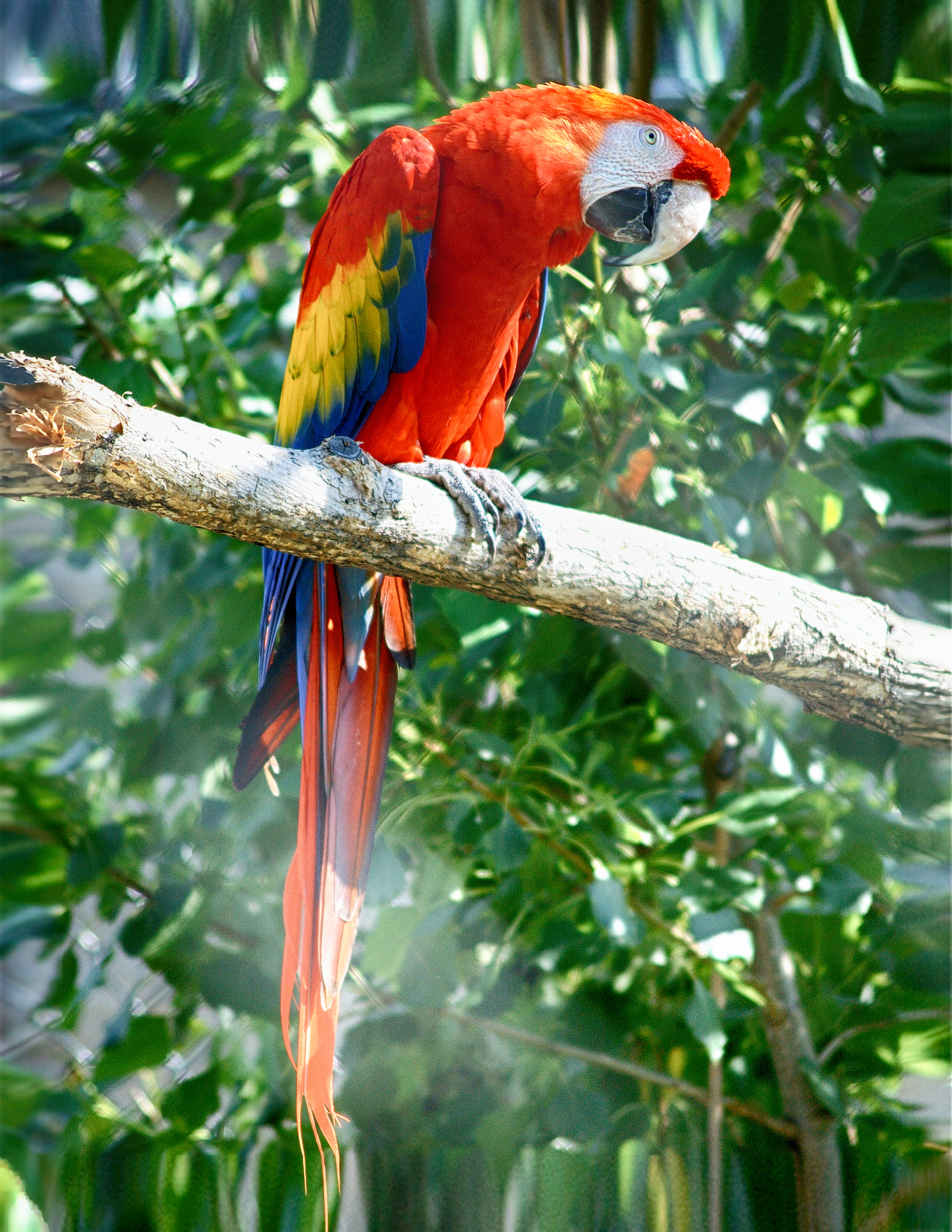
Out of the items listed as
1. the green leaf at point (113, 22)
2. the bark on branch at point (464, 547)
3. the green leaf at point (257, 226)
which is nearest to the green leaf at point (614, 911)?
the bark on branch at point (464, 547)

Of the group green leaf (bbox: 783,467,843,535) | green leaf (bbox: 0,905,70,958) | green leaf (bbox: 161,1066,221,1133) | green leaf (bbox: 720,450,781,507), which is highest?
green leaf (bbox: 720,450,781,507)

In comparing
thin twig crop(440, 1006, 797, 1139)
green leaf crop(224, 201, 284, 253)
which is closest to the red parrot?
green leaf crop(224, 201, 284, 253)

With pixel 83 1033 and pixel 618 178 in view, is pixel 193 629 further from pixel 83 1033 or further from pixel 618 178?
pixel 618 178

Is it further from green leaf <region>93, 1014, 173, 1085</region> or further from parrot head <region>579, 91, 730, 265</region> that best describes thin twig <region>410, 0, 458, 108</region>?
green leaf <region>93, 1014, 173, 1085</region>

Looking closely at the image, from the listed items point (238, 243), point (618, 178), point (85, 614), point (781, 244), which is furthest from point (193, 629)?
point (781, 244)

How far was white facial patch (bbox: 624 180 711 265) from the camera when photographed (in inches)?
27.3

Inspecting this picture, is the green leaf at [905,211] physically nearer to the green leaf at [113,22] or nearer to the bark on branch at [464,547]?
the bark on branch at [464,547]

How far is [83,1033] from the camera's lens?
3.28 feet

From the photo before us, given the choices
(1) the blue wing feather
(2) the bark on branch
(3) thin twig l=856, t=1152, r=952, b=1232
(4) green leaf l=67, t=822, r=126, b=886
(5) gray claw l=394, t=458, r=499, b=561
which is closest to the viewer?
(2) the bark on branch

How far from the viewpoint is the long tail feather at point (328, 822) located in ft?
2.06

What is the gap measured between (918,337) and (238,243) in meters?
0.62

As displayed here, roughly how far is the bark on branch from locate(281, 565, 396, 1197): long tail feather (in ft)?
0.44

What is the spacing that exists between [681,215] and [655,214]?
2 centimetres

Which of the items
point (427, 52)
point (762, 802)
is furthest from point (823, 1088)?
point (427, 52)
